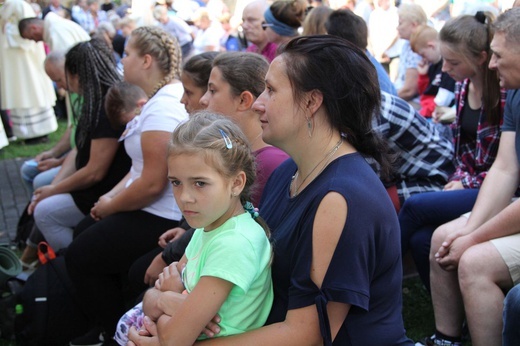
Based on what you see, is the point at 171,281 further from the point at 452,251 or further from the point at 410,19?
the point at 410,19

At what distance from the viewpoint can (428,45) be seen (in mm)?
6109

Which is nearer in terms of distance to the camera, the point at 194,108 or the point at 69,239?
the point at 194,108

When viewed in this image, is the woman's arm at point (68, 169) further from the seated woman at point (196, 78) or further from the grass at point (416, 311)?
the seated woman at point (196, 78)

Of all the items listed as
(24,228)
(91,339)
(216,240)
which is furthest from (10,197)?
(216,240)

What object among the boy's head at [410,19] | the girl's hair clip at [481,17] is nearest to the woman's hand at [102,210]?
the girl's hair clip at [481,17]

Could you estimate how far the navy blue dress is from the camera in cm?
178

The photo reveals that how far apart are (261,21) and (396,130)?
2957 mm

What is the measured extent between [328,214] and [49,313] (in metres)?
2.43

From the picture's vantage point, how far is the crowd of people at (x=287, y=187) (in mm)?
1876

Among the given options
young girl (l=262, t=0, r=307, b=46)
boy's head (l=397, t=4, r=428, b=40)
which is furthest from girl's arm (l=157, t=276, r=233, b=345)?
boy's head (l=397, t=4, r=428, b=40)

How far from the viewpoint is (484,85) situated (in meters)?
3.47

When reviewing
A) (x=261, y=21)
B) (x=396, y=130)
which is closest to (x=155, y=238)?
(x=396, y=130)

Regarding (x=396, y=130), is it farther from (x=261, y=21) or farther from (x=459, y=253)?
(x=261, y=21)

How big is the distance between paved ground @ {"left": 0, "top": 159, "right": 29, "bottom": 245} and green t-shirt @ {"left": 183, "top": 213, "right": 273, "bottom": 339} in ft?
12.8
